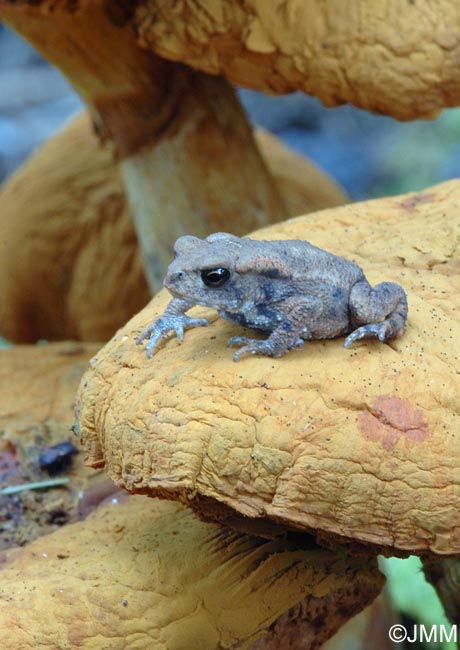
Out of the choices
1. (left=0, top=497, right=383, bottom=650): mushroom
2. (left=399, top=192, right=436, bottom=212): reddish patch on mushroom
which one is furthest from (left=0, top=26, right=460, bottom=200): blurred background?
(left=0, top=497, right=383, bottom=650): mushroom

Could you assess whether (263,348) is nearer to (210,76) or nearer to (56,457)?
(56,457)

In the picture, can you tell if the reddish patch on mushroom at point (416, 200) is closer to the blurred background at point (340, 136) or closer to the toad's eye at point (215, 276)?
the toad's eye at point (215, 276)

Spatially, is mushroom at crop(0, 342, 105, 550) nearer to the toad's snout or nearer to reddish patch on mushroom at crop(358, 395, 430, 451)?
the toad's snout

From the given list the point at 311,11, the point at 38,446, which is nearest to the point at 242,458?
the point at 38,446

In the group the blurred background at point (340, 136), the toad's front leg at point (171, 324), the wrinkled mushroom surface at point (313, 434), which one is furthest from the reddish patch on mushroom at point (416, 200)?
the blurred background at point (340, 136)

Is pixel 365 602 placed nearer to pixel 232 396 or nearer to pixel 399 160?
pixel 232 396
